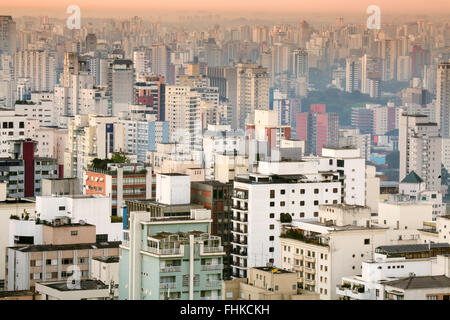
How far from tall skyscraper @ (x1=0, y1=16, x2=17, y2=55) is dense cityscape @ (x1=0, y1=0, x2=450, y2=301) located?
6cm

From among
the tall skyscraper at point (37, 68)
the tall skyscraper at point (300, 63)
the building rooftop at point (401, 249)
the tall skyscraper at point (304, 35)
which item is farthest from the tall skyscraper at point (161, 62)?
the building rooftop at point (401, 249)

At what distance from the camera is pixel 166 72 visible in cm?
3447

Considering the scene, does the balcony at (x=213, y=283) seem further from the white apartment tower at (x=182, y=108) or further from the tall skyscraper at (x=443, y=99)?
the tall skyscraper at (x=443, y=99)

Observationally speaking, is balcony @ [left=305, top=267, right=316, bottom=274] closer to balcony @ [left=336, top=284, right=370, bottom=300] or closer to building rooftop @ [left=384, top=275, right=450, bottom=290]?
balcony @ [left=336, top=284, right=370, bottom=300]

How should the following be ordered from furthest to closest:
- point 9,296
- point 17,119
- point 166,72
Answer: point 166,72, point 17,119, point 9,296

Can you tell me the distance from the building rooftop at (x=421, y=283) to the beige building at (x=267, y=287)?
A: 1.69 feet

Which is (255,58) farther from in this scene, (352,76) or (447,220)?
(447,220)

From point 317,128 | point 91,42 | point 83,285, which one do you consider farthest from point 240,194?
point 91,42

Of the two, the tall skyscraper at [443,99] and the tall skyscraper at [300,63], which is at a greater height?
the tall skyscraper at [300,63]

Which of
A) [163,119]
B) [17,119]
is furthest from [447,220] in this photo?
[163,119]

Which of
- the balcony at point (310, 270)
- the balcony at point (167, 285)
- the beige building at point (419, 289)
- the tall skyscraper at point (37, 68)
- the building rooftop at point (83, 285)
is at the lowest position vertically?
the balcony at point (310, 270)

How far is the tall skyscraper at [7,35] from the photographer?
77.0 feet

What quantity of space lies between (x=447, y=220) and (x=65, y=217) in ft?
10.2

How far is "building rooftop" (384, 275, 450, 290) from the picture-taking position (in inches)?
299
